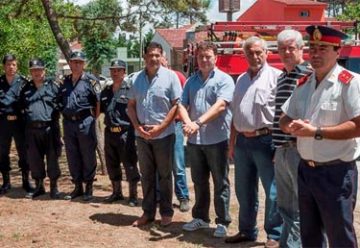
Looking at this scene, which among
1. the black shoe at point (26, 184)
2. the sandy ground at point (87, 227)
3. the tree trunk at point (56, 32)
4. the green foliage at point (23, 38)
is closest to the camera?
the sandy ground at point (87, 227)

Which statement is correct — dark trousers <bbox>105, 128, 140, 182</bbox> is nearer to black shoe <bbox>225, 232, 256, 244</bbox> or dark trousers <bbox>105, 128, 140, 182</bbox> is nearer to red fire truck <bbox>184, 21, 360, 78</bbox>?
black shoe <bbox>225, 232, 256, 244</bbox>

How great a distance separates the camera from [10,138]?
806cm

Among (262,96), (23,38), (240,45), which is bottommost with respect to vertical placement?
(262,96)

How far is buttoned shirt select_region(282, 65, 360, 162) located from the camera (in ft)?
12.4

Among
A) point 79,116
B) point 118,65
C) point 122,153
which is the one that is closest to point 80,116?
point 79,116

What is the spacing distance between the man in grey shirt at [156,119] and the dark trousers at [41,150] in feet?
5.81

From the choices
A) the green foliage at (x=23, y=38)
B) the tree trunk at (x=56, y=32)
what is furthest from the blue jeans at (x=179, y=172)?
the green foliage at (x=23, y=38)

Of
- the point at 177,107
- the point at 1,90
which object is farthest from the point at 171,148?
the point at 1,90

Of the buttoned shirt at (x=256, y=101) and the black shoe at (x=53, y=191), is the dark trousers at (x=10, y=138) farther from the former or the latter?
the buttoned shirt at (x=256, y=101)

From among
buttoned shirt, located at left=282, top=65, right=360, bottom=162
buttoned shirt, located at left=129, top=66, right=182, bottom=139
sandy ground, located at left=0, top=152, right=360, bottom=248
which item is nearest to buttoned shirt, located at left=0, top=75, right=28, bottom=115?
sandy ground, located at left=0, top=152, right=360, bottom=248

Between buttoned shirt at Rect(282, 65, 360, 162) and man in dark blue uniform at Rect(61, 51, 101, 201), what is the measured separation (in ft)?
13.1

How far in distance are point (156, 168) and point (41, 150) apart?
2011 mm

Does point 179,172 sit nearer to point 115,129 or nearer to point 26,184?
point 115,129

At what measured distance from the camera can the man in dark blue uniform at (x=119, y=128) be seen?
7262 mm
